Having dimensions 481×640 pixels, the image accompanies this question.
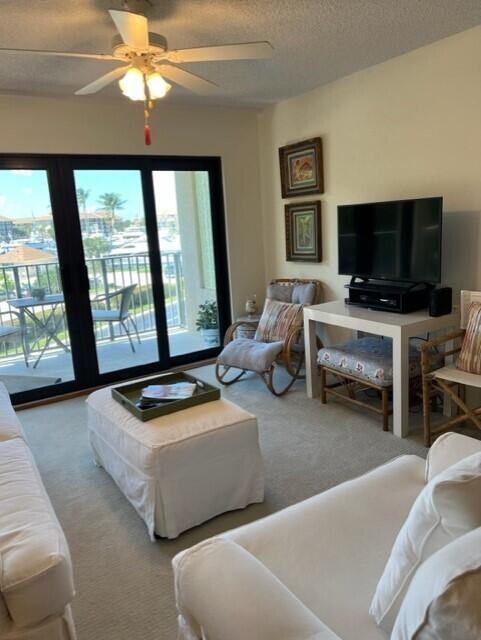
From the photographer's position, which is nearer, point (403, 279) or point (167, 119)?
point (403, 279)

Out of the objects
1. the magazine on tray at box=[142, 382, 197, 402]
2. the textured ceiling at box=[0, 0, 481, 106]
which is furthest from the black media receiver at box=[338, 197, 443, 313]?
the magazine on tray at box=[142, 382, 197, 402]

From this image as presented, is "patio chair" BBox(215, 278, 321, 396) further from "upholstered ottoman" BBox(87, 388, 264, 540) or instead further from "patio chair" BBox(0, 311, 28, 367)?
"patio chair" BBox(0, 311, 28, 367)

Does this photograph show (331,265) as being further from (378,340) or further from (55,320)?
(55,320)

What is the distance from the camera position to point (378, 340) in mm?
3621

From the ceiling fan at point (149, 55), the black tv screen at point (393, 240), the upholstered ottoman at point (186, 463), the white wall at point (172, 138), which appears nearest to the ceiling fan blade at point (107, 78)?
the ceiling fan at point (149, 55)

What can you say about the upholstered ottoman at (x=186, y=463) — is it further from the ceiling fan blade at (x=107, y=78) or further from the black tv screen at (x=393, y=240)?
the ceiling fan blade at (x=107, y=78)

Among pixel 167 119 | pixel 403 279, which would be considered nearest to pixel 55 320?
pixel 167 119

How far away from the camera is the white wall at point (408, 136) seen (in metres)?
3.07

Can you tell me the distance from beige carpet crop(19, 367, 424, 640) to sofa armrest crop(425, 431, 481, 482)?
3.22 ft

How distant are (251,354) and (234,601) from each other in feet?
9.44

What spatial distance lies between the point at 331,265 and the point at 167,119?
2.05 metres

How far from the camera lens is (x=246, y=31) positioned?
2.73 meters

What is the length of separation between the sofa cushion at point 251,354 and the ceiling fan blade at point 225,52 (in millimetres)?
2196

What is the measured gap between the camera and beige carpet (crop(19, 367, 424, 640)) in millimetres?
1812
